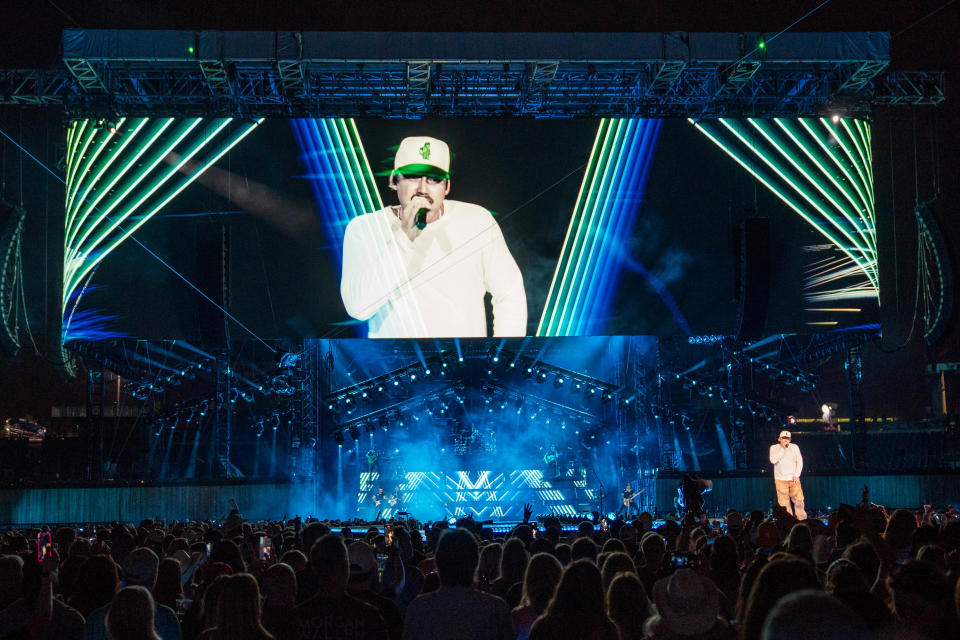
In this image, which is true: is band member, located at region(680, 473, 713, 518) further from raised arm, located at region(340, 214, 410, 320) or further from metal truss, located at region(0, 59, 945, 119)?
metal truss, located at region(0, 59, 945, 119)

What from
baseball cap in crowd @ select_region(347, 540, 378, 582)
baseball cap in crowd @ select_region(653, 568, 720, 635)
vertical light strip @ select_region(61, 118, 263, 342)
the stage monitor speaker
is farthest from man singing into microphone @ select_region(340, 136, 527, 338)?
baseball cap in crowd @ select_region(653, 568, 720, 635)

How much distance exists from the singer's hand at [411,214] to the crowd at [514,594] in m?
13.0

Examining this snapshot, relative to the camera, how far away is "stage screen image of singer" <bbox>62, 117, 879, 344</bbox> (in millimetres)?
19453

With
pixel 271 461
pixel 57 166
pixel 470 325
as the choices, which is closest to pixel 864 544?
pixel 470 325

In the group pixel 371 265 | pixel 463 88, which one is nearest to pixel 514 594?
pixel 371 265

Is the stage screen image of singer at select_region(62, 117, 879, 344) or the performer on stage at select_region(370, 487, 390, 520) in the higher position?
the stage screen image of singer at select_region(62, 117, 879, 344)

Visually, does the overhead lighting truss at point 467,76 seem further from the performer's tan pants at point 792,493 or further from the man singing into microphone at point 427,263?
the performer's tan pants at point 792,493

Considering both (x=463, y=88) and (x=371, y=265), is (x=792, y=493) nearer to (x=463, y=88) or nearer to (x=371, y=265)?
(x=371, y=265)

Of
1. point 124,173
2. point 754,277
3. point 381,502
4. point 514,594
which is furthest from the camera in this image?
point 381,502

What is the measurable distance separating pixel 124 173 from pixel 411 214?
237 inches

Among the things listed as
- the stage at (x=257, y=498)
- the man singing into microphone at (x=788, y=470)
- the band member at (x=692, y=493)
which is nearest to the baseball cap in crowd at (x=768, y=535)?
the band member at (x=692, y=493)

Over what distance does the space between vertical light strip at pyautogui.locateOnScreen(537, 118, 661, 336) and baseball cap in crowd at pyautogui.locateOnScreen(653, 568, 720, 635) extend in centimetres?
1610

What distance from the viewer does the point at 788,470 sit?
16047 millimetres

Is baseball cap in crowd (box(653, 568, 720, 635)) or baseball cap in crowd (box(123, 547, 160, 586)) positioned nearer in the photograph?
baseball cap in crowd (box(653, 568, 720, 635))
